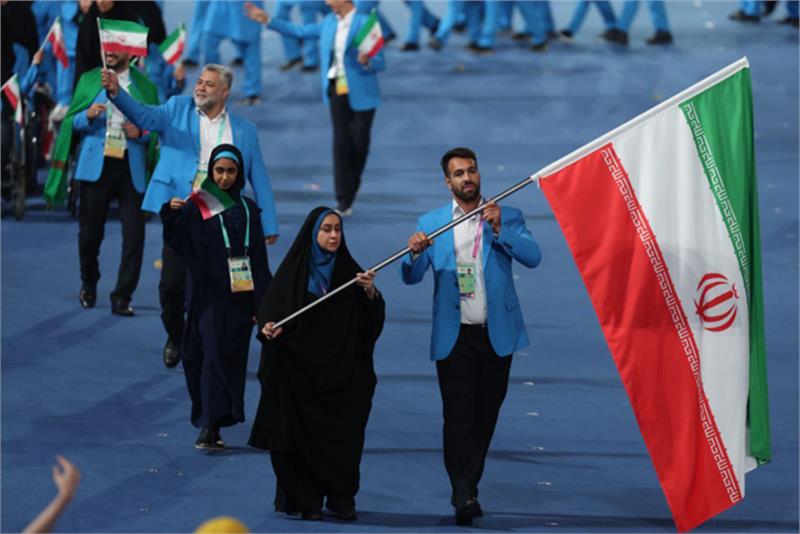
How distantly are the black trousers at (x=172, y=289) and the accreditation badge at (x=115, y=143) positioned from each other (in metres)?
1.36

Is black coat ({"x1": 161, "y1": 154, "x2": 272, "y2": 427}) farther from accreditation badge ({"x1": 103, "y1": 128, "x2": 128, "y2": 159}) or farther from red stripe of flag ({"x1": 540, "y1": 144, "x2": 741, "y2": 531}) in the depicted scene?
accreditation badge ({"x1": 103, "y1": 128, "x2": 128, "y2": 159})

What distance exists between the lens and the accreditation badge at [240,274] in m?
9.77

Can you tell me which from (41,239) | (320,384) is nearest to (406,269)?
(320,384)

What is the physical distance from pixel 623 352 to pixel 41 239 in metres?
7.99

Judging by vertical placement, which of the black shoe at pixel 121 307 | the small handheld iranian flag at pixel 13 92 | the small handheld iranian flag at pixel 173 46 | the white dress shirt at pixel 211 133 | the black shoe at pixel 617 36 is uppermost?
the white dress shirt at pixel 211 133

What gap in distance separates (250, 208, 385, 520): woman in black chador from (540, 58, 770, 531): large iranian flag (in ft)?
3.36

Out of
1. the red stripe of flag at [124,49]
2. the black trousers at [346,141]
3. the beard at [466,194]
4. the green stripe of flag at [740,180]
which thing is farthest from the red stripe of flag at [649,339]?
the black trousers at [346,141]

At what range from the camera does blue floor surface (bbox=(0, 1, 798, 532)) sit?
9.13 meters

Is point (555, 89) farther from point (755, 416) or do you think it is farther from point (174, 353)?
point (755, 416)

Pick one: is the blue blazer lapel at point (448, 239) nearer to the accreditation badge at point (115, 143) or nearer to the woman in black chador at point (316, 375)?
the woman in black chador at point (316, 375)

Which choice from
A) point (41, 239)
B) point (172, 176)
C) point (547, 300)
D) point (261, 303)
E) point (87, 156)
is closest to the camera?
point (261, 303)

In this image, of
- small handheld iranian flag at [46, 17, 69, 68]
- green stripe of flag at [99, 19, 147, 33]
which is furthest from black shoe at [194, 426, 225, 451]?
small handheld iranian flag at [46, 17, 69, 68]

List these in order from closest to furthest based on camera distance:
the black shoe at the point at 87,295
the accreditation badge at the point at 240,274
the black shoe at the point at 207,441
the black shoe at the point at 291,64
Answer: the accreditation badge at the point at 240,274 → the black shoe at the point at 207,441 → the black shoe at the point at 87,295 → the black shoe at the point at 291,64

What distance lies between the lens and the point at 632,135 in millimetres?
8648
